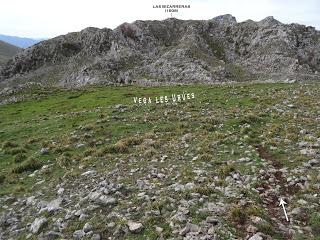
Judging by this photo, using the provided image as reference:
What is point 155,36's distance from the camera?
10419 cm

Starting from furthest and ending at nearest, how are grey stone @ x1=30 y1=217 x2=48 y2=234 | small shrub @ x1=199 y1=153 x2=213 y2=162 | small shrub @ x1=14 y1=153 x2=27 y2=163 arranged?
small shrub @ x1=14 y1=153 x2=27 y2=163 → small shrub @ x1=199 y1=153 x2=213 y2=162 → grey stone @ x1=30 y1=217 x2=48 y2=234

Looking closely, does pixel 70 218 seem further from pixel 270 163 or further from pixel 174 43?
pixel 174 43

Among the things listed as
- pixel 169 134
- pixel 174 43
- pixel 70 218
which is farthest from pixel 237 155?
pixel 174 43

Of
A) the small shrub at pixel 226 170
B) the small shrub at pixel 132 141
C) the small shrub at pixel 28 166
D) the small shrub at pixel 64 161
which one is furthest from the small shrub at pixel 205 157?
the small shrub at pixel 28 166

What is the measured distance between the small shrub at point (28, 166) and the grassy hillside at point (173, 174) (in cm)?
5

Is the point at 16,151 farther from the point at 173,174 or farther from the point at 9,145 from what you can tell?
the point at 173,174

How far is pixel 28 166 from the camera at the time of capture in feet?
78.0

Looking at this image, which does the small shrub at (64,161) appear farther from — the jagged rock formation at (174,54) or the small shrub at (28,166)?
the jagged rock formation at (174,54)

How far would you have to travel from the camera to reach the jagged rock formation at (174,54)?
3201 inches

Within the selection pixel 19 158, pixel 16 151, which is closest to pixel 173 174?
pixel 19 158

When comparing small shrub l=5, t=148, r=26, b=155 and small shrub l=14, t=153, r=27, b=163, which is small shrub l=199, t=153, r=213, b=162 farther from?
small shrub l=5, t=148, r=26, b=155

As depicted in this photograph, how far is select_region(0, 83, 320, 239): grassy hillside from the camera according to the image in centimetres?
1419

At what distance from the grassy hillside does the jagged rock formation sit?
144ft

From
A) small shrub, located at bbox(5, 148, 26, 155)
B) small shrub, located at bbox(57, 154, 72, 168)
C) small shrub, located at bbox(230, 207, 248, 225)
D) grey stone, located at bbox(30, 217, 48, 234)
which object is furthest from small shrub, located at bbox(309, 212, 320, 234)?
small shrub, located at bbox(5, 148, 26, 155)
